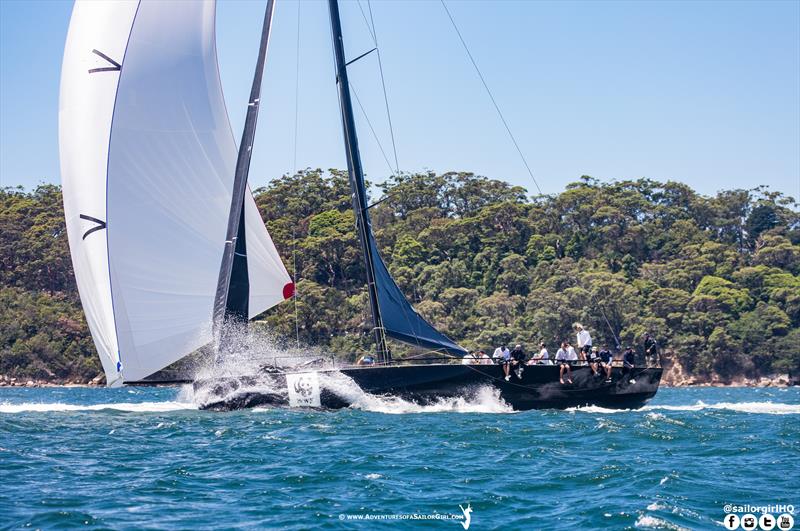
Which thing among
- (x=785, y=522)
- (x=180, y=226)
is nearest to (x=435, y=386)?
(x=180, y=226)

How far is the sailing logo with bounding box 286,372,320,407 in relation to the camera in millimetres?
23578

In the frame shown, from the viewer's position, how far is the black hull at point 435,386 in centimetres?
2345

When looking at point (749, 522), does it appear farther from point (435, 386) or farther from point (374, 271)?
point (374, 271)

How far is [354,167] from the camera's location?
82.8 feet

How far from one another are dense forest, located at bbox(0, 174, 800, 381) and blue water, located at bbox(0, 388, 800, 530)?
35.7m

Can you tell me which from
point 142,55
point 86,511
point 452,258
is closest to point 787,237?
point 452,258

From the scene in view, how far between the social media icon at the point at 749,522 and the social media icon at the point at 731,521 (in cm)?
7

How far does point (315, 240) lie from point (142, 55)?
44.9m

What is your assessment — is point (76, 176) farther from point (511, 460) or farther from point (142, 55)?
point (511, 460)

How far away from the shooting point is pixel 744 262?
71000 mm

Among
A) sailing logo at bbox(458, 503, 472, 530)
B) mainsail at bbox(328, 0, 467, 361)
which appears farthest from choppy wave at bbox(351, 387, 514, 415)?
sailing logo at bbox(458, 503, 472, 530)

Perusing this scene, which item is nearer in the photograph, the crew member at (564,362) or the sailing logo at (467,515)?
the sailing logo at (467,515)

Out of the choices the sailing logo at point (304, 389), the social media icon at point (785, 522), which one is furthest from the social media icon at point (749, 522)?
the sailing logo at point (304, 389)

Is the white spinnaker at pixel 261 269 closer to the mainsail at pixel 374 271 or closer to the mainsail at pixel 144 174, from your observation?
the mainsail at pixel 144 174
